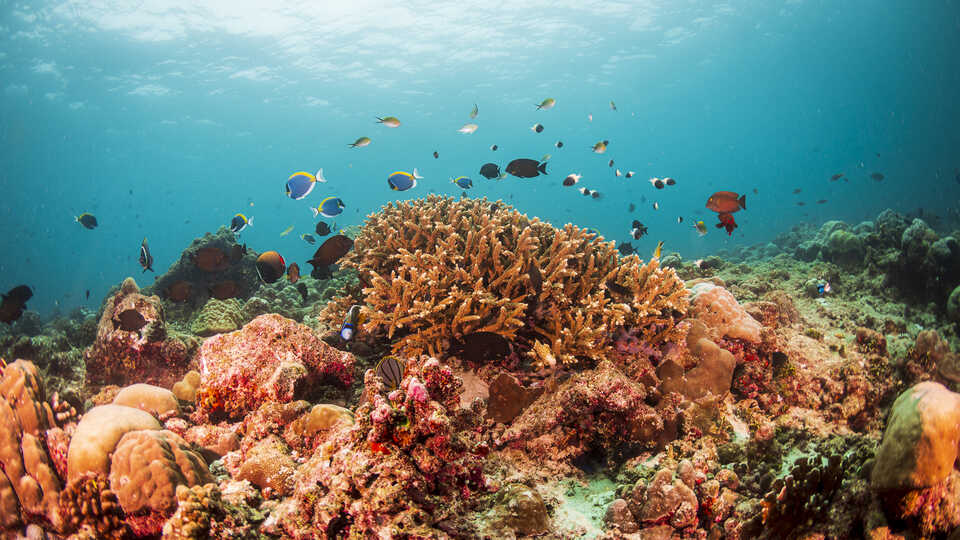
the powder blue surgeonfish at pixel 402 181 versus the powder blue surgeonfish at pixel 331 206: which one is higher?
the powder blue surgeonfish at pixel 402 181

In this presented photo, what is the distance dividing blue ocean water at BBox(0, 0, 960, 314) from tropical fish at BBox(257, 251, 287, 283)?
37.6 ft

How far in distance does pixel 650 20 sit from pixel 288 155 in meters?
68.5

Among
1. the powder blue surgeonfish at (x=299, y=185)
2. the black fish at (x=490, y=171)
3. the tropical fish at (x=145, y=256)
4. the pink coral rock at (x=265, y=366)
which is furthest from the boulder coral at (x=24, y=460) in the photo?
the black fish at (x=490, y=171)

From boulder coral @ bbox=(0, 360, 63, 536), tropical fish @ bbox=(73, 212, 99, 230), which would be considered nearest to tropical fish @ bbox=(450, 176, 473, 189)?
boulder coral @ bbox=(0, 360, 63, 536)

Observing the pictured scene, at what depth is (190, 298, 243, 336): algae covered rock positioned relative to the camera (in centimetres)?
786

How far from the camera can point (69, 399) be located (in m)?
5.10

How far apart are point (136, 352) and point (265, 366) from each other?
3333mm

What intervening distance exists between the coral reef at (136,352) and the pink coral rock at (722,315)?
25.7 ft

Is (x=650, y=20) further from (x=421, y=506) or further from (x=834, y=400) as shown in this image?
(x=421, y=506)

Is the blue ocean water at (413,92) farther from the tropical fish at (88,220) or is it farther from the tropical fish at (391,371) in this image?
the tropical fish at (391,371)

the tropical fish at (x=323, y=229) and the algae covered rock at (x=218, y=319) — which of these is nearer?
the algae covered rock at (x=218, y=319)

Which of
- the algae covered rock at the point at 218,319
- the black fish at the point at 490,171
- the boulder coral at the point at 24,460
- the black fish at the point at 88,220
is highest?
the black fish at the point at 490,171

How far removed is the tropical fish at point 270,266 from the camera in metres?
6.38

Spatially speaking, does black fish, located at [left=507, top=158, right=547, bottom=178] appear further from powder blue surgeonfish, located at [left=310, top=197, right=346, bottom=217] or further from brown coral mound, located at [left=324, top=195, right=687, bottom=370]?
powder blue surgeonfish, located at [left=310, top=197, right=346, bottom=217]
